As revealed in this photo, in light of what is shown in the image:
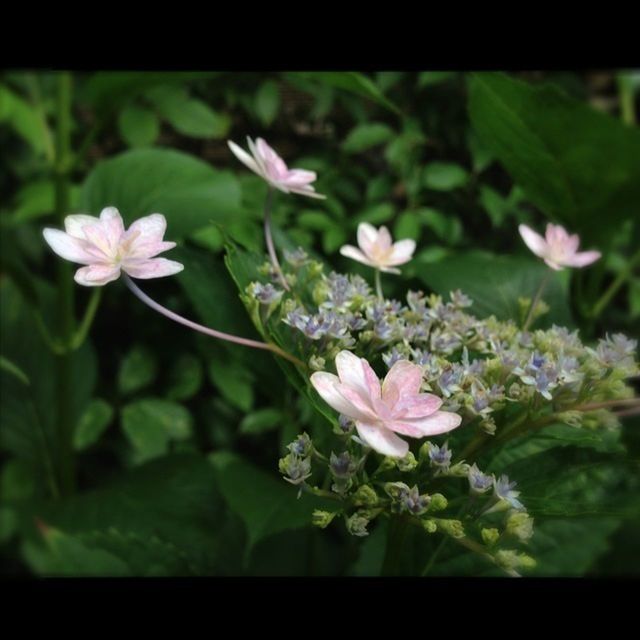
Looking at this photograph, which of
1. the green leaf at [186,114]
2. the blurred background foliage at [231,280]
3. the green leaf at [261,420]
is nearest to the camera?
the blurred background foliage at [231,280]

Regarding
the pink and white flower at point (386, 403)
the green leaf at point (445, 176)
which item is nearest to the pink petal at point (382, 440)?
the pink and white flower at point (386, 403)

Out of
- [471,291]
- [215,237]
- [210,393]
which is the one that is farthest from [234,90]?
[471,291]

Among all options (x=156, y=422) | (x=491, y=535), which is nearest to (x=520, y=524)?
(x=491, y=535)

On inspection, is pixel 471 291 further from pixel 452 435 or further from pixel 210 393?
pixel 210 393

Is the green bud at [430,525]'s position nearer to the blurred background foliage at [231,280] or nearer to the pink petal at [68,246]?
the blurred background foliage at [231,280]

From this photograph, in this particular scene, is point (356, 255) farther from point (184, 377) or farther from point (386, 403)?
point (184, 377)

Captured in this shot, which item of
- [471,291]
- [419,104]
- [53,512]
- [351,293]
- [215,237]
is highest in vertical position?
[419,104]

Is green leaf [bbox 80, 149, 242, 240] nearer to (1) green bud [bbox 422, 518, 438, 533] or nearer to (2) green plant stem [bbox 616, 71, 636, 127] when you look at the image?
(1) green bud [bbox 422, 518, 438, 533]
